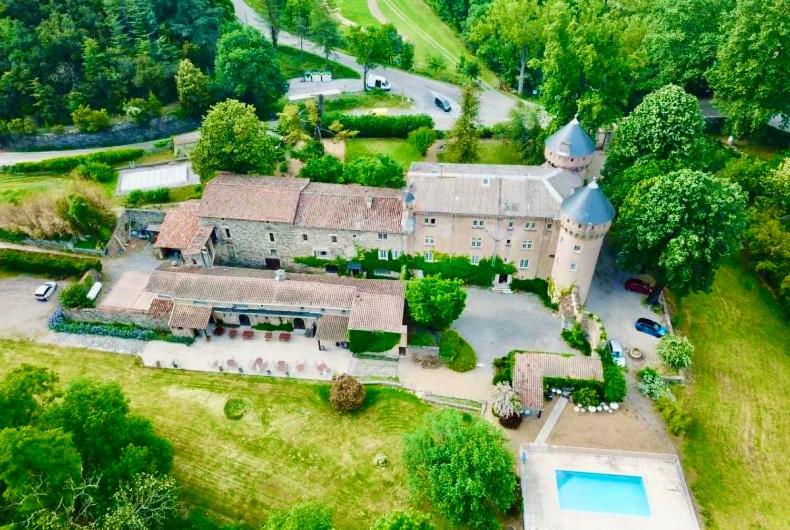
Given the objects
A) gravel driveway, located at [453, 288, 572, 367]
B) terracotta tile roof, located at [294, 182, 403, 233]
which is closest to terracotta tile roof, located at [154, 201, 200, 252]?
terracotta tile roof, located at [294, 182, 403, 233]

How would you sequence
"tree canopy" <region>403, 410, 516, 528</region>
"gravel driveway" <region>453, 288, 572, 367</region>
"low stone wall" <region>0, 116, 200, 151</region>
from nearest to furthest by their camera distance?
1. "tree canopy" <region>403, 410, 516, 528</region>
2. "gravel driveway" <region>453, 288, 572, 367</region>
3. "low stone wall" <region>0, 116, 200, 151</region>

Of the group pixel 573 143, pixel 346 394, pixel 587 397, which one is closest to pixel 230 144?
pixel 346 394

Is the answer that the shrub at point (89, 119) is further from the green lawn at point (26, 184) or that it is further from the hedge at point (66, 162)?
the green lawn at point (26, 184)

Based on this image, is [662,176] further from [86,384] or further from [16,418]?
[16,418]

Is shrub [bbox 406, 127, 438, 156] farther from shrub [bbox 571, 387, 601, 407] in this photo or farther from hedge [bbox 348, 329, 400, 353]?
shrub [bbox 571, 387, 601, 407]

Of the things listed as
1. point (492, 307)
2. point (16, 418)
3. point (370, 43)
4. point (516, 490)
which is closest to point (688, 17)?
point (370, 43)

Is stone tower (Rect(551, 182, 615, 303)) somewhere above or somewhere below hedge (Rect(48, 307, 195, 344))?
above
